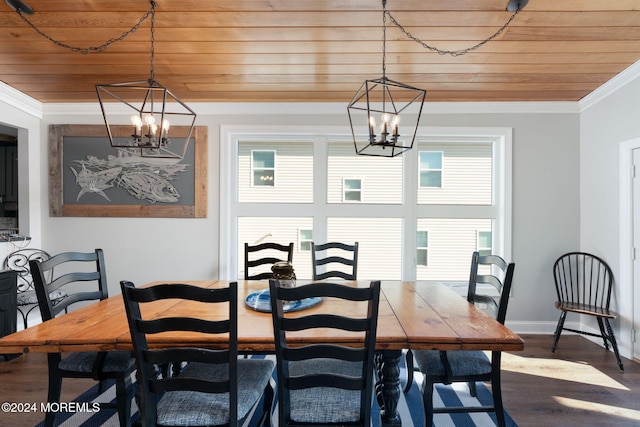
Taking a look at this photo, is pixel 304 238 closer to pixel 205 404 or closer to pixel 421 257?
pixel 421 257

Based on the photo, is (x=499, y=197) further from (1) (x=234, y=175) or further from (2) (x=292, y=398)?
(2) (x=292, y=398)

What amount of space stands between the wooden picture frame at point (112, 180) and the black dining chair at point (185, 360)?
2.27 metres

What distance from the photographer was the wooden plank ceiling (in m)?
2.00

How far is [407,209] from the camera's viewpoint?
11.6ft

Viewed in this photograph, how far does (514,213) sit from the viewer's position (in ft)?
11.2

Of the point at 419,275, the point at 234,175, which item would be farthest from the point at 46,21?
the point at 419,275

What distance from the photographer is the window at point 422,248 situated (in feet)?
11.7

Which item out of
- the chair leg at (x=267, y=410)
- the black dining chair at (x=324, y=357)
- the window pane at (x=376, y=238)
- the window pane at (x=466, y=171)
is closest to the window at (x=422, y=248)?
the window pane at (x=376, y=238)

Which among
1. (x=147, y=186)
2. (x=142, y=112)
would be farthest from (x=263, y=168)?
(x=142, y=112)

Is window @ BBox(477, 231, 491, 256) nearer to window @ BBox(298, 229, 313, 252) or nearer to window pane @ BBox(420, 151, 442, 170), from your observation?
window pane @ BBox(420, 151, 442, 170)

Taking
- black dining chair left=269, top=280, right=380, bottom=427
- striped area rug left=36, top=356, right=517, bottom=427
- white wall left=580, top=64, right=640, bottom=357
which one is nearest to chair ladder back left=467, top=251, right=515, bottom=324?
striped area rug left=36, top=356, right=517, bottom=427

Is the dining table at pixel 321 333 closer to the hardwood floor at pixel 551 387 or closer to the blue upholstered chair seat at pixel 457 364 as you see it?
the blue upholstered chair seat at pixel 457 364

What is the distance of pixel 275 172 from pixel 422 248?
1.76m

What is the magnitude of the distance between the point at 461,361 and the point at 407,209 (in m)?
1.94
